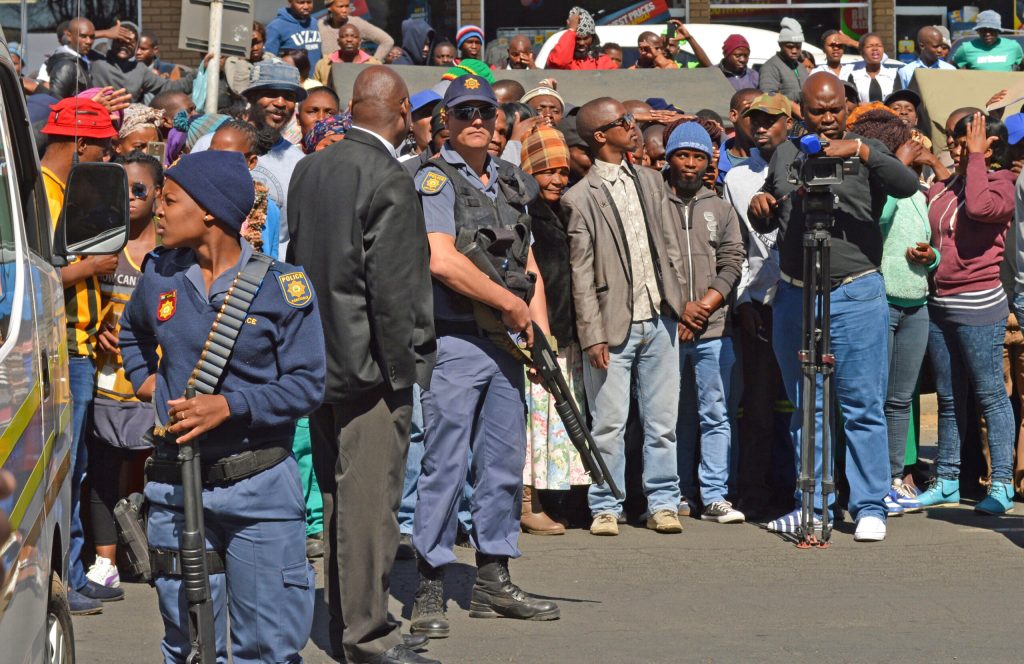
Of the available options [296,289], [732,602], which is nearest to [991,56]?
[732,602]

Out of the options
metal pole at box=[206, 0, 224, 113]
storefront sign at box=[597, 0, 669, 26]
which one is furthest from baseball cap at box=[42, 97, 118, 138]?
storefront sign at box=[597, 0, 669, 26]

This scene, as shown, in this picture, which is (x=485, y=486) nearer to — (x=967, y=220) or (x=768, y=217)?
(x=768, y=217)

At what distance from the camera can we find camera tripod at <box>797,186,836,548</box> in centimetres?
732

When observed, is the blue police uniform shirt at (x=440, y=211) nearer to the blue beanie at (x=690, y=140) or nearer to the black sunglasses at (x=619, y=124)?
the black sunglasses at (x=619, y=124)

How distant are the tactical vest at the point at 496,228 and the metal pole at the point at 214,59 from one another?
16.0 ft

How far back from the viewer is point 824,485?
7543 mm

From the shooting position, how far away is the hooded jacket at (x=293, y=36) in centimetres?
1419

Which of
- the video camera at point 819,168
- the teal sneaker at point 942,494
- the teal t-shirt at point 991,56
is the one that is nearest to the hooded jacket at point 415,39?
the teal t-shirt at point 991,56

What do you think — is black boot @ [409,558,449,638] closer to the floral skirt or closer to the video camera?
the floral skirt

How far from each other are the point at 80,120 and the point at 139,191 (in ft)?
1.32

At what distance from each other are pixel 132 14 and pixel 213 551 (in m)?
16.4

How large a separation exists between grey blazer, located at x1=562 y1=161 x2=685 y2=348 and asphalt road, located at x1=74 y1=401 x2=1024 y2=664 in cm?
115

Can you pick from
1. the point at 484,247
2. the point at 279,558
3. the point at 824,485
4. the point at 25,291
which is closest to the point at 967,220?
the point at 824,485

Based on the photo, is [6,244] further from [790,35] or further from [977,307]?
[790,35]
